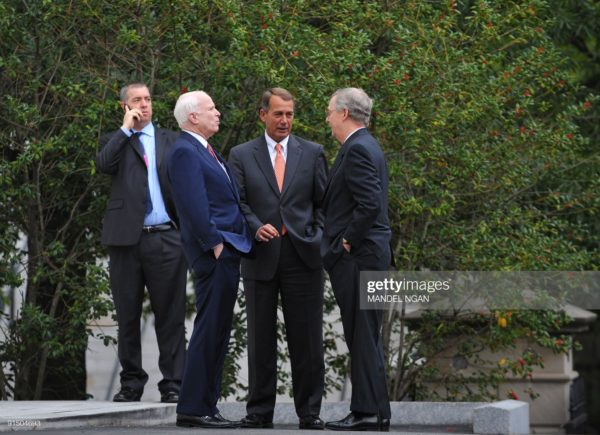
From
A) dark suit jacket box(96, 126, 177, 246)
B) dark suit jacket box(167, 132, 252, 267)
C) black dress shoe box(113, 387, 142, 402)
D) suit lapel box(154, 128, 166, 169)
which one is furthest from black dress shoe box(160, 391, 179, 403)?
suit lapel box(154, 128, 166, 169)

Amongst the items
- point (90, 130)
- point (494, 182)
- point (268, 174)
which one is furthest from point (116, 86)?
point (494, 182)

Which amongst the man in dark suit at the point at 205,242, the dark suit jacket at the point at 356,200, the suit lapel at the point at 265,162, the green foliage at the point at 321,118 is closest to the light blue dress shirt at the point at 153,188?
the green foliage at the point at 321,118

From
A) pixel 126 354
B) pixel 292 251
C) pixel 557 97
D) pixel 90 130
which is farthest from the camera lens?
pixel 557 97

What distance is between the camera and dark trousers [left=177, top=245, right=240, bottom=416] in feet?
26.3

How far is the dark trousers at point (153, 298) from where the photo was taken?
9.22m

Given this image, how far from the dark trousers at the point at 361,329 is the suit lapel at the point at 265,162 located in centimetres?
69

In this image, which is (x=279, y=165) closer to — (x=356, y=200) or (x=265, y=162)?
(x=265, y=162)

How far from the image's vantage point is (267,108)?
8.44m

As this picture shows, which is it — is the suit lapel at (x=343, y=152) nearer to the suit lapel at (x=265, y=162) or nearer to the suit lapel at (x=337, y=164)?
the suit lapel at (x=337, y=164)

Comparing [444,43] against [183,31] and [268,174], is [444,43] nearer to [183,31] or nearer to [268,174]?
[183,31]

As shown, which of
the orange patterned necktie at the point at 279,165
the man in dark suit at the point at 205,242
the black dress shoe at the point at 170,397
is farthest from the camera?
the black dress shoe at the point at 170,397

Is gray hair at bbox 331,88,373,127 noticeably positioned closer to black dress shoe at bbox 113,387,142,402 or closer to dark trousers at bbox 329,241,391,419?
dark trousers at bbox 329,241,391,419

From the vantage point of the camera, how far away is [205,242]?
7.96 metres

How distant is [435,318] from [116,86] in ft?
10.4
